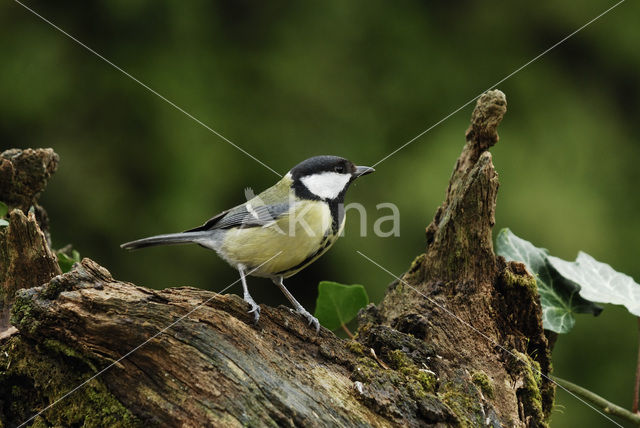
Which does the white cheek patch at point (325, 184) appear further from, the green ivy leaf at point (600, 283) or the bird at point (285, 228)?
the green ivy leaf at point (600, 283)

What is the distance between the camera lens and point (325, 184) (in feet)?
6.43

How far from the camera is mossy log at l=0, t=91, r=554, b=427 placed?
128 cm

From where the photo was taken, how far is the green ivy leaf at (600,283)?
71.1 inches

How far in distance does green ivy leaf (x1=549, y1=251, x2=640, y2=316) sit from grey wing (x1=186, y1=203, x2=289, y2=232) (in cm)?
87

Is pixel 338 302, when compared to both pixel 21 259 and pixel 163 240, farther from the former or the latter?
pixel 21 259

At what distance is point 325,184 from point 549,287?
2.60ft

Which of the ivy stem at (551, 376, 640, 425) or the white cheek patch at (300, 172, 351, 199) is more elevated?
the white cheek patch at (300, 172, 351, 199)

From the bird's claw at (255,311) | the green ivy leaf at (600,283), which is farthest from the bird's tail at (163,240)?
the green ivy leaf at (600,283)

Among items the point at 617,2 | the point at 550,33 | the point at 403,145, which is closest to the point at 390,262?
the point at 403,145

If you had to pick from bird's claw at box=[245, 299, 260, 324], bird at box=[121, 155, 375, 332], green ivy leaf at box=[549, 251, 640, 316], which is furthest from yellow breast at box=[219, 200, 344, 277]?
green ivy leaf at box=[549, 251, 640, 316]

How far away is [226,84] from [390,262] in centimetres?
123

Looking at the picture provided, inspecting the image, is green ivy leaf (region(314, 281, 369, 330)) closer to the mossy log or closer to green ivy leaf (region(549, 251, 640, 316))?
the mossy log
